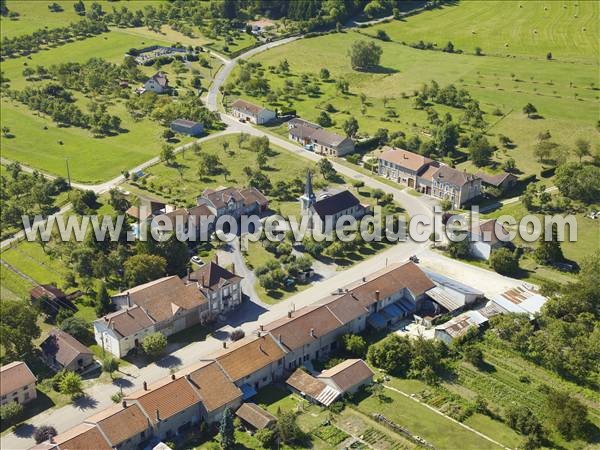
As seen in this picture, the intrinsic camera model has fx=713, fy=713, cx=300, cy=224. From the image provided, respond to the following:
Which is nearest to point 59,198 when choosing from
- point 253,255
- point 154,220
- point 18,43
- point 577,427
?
point 154,220

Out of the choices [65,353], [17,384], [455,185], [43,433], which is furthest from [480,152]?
[43,433]

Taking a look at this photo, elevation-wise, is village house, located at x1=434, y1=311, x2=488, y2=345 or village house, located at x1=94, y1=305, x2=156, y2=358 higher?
village house, located at x1=434, y1=311, x2=488, y2=345

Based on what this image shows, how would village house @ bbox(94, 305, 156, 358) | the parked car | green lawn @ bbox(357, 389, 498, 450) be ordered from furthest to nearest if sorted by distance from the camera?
the parked car
village house @ bbox(94, 305, 156, 358)
green lawn @ bbox(357, 389, 498, 450)

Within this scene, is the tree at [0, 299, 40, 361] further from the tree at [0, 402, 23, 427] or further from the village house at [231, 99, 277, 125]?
the village house at [231, 99, 277, 125]

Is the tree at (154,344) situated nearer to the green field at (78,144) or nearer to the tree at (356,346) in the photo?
the tree at (356,346)

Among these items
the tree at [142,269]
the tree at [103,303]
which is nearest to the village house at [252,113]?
the tree at [142,269]

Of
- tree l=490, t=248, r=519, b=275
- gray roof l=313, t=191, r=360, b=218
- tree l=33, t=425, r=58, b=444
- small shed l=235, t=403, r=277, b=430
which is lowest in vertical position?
tree l=33, t=425, r=58, b=444

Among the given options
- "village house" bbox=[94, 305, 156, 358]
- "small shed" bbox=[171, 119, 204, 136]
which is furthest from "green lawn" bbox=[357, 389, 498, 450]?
"small shed" bbox=[171, 119, 204, 136]
